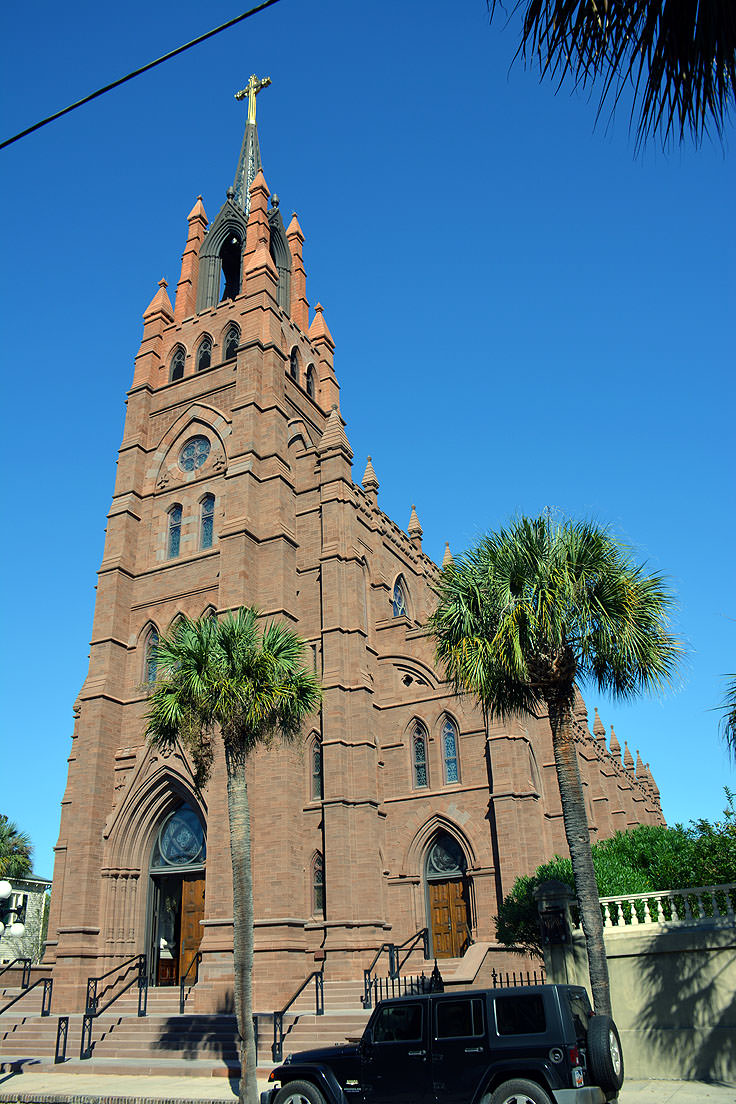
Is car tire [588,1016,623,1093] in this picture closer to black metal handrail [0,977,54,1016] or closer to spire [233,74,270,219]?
black metal handrail [0,977,54,1016]

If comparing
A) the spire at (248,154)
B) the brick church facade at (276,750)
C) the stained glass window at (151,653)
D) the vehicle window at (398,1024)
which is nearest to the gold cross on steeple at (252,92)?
the spire at (248,154)

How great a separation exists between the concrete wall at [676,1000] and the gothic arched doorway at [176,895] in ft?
53.8

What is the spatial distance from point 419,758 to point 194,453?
15.5m

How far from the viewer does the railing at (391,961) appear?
69.3ft

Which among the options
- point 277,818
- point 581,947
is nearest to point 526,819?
point 277,818

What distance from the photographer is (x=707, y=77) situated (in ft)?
17.1

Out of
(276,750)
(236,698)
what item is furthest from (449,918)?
(236,698)

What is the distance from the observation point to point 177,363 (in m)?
38.7

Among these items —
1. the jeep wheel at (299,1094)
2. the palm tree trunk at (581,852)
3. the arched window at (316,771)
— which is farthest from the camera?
the arched window at (316,771)

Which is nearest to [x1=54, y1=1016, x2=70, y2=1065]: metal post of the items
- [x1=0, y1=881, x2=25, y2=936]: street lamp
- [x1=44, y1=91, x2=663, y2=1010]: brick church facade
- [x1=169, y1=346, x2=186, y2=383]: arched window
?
[x1=44, y1=91, x2=663, y2=1010]: brick church facade

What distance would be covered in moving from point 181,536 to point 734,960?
2456 cm

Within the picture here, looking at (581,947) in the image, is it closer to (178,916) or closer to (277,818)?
(277,818)

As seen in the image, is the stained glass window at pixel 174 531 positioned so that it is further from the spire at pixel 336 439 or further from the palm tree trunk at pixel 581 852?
the palm tree trunk at pixel 581 852

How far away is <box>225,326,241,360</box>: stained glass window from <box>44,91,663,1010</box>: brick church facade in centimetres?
19
